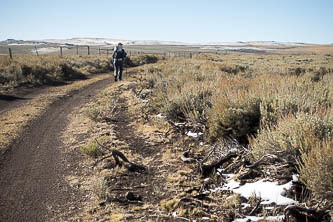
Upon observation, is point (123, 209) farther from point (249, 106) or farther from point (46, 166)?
point (249, 106)

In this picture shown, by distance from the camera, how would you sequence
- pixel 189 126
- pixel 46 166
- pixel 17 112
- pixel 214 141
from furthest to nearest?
pixel 17 112 < pixel 189 126 < pixel 214 141 < pixel 46 166

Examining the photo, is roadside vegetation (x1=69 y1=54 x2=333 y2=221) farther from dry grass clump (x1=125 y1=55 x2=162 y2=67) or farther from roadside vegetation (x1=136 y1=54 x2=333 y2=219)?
dry grass clump (x1=125 y1=55 x2=162 y2=67)

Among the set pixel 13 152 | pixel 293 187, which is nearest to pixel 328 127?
pixel 293 187

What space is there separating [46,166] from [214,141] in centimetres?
345

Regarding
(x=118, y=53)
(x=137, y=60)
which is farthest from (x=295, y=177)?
(x=137, y=60)

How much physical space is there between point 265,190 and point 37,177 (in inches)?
151

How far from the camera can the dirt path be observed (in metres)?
3.62

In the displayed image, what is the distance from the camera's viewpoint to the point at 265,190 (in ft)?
10.6

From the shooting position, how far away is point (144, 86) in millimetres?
12188

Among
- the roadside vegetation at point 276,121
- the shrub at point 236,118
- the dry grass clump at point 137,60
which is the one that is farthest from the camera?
the dry grass clump at point 137,60

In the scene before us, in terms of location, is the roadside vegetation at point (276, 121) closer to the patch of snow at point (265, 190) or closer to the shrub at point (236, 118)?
the shrub at point (236, 118)

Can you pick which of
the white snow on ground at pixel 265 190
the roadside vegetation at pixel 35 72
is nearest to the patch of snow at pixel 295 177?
the white snow on ground at pixel 265 190

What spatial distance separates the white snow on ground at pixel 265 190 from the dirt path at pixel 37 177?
2.35 m

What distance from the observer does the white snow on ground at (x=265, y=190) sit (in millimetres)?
3012
